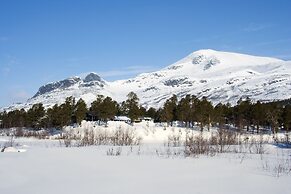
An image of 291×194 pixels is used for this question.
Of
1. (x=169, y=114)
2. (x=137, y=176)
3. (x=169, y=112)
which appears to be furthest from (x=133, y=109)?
(x=137, y=176)

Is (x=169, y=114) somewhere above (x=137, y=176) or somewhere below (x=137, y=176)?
above

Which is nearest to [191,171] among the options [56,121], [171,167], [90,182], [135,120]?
[171,167]

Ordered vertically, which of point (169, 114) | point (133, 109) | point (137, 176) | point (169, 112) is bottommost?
point (137, 176)

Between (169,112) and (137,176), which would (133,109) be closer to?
(169,112)

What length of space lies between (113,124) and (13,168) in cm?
5169

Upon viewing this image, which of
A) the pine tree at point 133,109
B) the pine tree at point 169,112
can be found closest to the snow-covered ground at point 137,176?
the pine tree at point 133,109

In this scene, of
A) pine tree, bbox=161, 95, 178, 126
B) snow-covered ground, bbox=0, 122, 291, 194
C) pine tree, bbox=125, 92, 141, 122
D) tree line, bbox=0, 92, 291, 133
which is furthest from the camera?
pine tree, bbox=161, 95, 178, 126

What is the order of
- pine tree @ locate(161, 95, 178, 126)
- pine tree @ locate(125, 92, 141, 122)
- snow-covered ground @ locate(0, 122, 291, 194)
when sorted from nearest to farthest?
snow-covered ground @ locate(0, 122, 291, 194)
pine tree @ locate(125, 92, 141, 122)
pine tree @ locate(161, 95, 178, 126)

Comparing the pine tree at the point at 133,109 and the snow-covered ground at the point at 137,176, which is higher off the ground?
the pine tree at the point at 133,109

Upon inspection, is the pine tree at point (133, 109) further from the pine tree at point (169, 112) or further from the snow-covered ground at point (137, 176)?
the snow-covered ground at point (137, 176)

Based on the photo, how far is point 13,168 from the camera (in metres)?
9.91

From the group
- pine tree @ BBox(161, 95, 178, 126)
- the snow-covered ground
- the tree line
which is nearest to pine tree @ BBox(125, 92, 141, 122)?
the tree line

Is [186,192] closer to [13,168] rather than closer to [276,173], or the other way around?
[276,173]

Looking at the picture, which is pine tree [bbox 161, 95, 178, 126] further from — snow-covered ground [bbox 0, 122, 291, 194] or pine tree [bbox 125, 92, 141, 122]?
snow-covered ground [bbox 0, 122, 291, 194]
